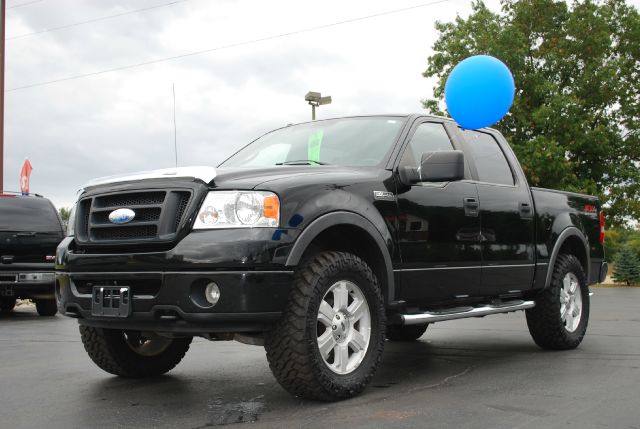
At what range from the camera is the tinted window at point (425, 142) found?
5.75m

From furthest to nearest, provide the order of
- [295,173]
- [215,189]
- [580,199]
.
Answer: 1. [580,199]
2. [295,173]
3. [215,189]

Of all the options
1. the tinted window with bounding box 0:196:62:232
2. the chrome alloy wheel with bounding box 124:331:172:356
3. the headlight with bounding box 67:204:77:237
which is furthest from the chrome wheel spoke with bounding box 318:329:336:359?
the tinted window with bounding box 0:196:62:232

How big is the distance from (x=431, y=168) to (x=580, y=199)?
310cm

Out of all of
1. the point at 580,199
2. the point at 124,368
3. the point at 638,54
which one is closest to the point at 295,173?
the point at 124,368

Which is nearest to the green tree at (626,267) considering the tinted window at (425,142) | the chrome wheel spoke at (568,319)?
the chrome wheel spoke at (568,319)

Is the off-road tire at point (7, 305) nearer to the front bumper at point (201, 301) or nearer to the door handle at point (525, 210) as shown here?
the door handle at point (525, 210)

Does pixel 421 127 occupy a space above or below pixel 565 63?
below

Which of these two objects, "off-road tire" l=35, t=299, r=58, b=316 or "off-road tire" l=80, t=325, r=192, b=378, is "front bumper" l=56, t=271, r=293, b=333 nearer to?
"off-road tire" l=80, t=325, r=192, b=378

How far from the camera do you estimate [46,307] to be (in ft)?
40.2

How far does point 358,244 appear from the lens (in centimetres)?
520

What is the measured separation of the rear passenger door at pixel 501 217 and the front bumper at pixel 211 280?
2.33 metres

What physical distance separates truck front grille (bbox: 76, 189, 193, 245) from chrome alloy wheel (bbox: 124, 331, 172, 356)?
971 millimetres

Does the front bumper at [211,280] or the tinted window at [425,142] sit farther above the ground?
the tinted window at [425,142]

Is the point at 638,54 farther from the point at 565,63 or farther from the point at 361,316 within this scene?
the point at 361,316
